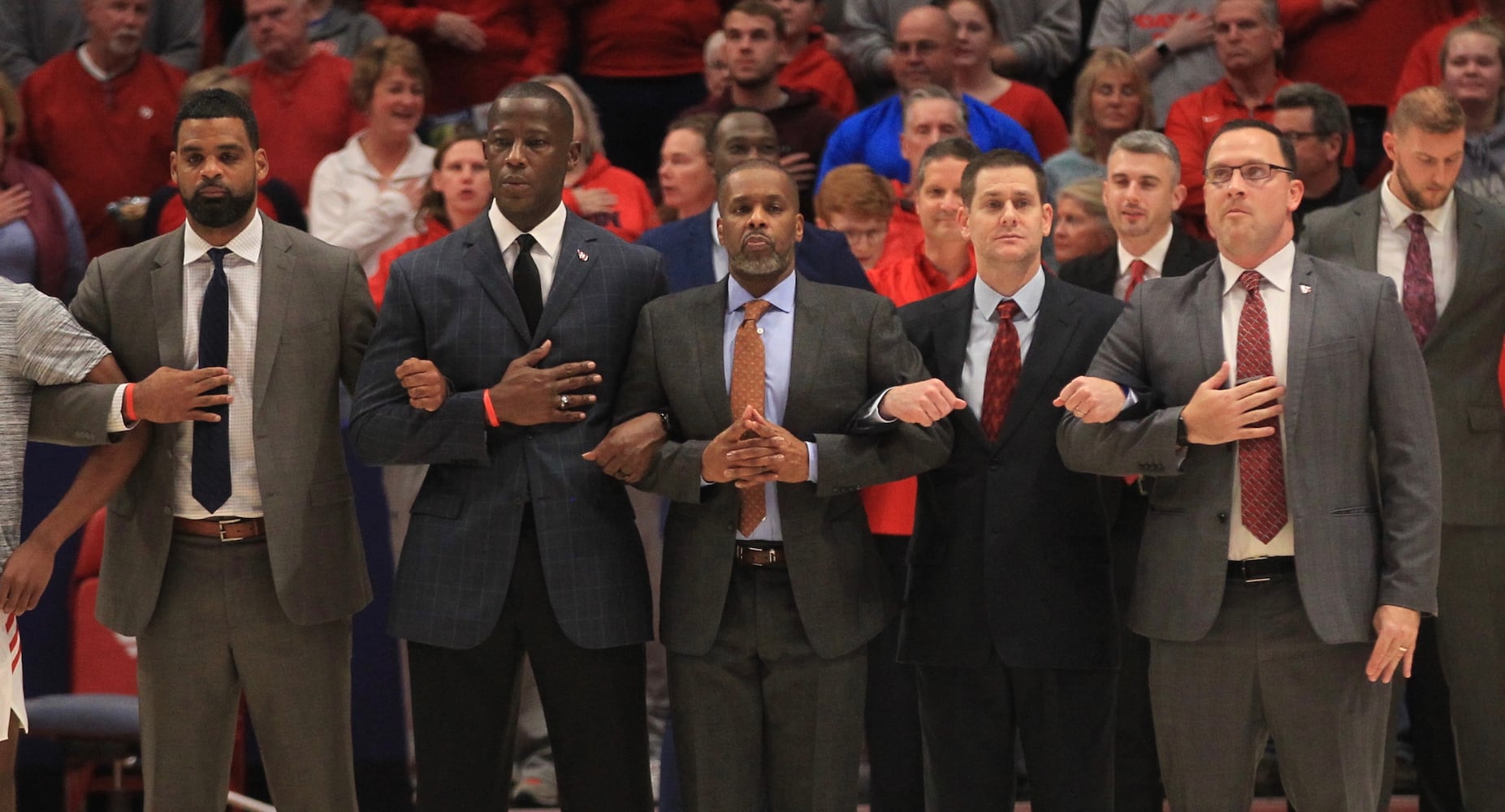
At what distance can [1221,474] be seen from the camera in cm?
397

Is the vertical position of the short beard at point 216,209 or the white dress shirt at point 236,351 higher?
the short beard at point 216,209

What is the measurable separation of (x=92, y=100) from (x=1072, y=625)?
17.0 ft

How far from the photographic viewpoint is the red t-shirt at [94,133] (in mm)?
7426

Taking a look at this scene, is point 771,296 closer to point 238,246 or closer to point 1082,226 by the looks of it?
point 238,246

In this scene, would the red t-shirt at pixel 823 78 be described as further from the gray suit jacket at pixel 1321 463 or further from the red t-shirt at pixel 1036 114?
the gray suit jacket at pixel 1321 463

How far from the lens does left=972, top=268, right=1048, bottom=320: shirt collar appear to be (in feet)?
14.3

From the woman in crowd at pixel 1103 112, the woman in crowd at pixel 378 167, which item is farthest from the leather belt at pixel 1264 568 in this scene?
the woman in crowd at pixel 378 167

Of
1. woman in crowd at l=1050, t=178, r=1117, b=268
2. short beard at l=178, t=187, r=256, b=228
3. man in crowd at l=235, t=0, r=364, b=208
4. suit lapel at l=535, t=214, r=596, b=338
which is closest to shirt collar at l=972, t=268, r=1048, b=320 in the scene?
suit lapel at l=535, t=214, r=596, b=338

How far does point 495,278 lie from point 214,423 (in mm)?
760

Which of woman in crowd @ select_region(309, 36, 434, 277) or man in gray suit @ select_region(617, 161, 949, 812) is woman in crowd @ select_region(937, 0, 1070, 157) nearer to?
woman in crowd @ select_region(309, 36, 434, 277)

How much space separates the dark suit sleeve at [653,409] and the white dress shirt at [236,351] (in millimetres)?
903

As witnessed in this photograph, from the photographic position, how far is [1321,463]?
12.8 feet

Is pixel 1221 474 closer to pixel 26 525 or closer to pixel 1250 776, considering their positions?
pixel 1250 776

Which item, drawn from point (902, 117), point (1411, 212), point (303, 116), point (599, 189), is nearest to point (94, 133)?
point (303, 116)
